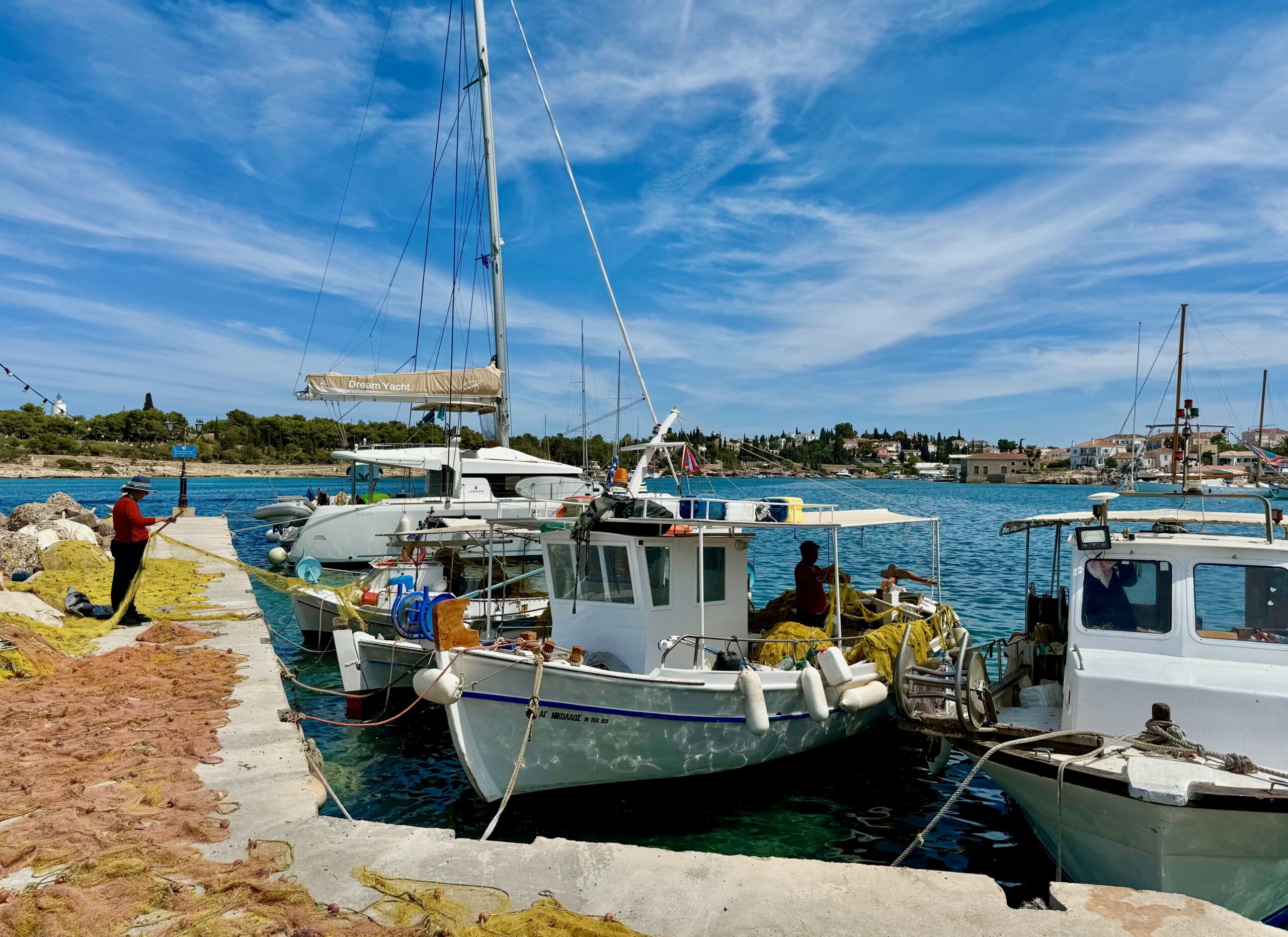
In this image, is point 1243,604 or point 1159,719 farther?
point 1243,604

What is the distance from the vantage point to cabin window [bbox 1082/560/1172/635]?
728cm

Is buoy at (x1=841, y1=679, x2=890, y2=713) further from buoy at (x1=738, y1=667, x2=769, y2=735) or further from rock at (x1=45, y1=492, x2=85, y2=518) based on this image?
rock at (x1=45, y1=492, x2=85, y2=518)

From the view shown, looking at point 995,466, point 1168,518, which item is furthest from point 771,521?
point 995,466

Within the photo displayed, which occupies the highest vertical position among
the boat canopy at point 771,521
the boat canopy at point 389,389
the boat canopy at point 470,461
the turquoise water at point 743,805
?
the boat canopy at point 389,389

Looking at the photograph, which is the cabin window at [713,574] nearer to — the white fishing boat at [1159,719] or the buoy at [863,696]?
the buoy at [863,696]

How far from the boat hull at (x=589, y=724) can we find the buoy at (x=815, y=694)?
294 mm

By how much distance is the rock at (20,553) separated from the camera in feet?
55.1

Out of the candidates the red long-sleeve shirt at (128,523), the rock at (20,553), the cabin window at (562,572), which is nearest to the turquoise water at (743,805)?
the cabin window at (562,572)

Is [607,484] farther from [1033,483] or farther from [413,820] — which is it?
[1033,483]

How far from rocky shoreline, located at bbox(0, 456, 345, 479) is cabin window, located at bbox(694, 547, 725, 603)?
111192 millimetres

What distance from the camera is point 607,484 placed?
10.1m

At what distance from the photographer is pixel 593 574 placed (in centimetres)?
936

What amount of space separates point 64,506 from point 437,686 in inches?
1046

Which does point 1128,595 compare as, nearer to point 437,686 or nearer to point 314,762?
point 437,686
